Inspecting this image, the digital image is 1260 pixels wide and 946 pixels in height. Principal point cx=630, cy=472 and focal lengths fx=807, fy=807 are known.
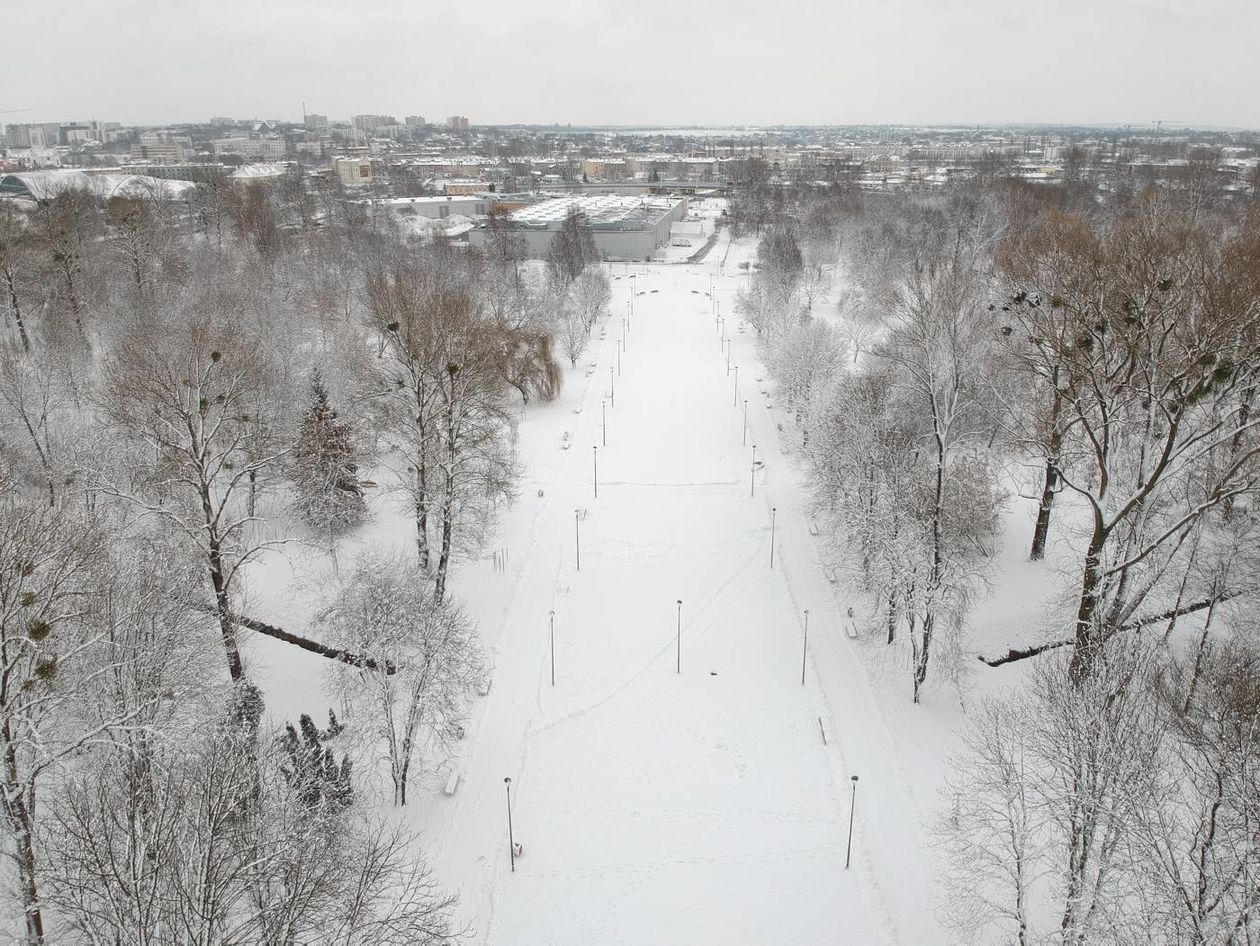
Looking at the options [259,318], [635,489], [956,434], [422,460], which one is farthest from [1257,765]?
[259,318]

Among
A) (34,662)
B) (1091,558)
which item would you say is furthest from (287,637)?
(1091,558)

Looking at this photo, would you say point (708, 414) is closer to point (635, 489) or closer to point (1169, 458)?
point (635, 489)

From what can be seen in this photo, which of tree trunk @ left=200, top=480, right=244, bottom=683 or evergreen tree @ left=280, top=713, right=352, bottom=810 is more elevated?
tree trunk @ left=200, top=480, right=244, bottom=683

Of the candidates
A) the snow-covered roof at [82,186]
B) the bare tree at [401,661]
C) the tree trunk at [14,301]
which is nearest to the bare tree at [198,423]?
the bare tree at [401,661]

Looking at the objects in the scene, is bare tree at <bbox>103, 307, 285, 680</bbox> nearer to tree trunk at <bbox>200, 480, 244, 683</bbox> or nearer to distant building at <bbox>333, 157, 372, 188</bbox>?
tree trunk at <bbox>200, 480, 244, 683</bbox>

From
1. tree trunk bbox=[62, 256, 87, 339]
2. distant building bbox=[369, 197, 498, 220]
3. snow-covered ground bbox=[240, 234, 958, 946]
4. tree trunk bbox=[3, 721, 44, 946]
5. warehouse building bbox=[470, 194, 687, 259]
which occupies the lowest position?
snow-covered ground bbox=[240, 234, 958, 946]

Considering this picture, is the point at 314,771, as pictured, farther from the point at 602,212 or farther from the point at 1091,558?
the point at 602,212

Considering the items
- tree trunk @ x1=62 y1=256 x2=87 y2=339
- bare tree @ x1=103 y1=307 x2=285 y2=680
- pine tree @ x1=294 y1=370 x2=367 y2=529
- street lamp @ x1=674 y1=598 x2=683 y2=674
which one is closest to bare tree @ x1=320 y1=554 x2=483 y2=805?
bare tree @ x1=103 y1=307 x2=285 y2=680
